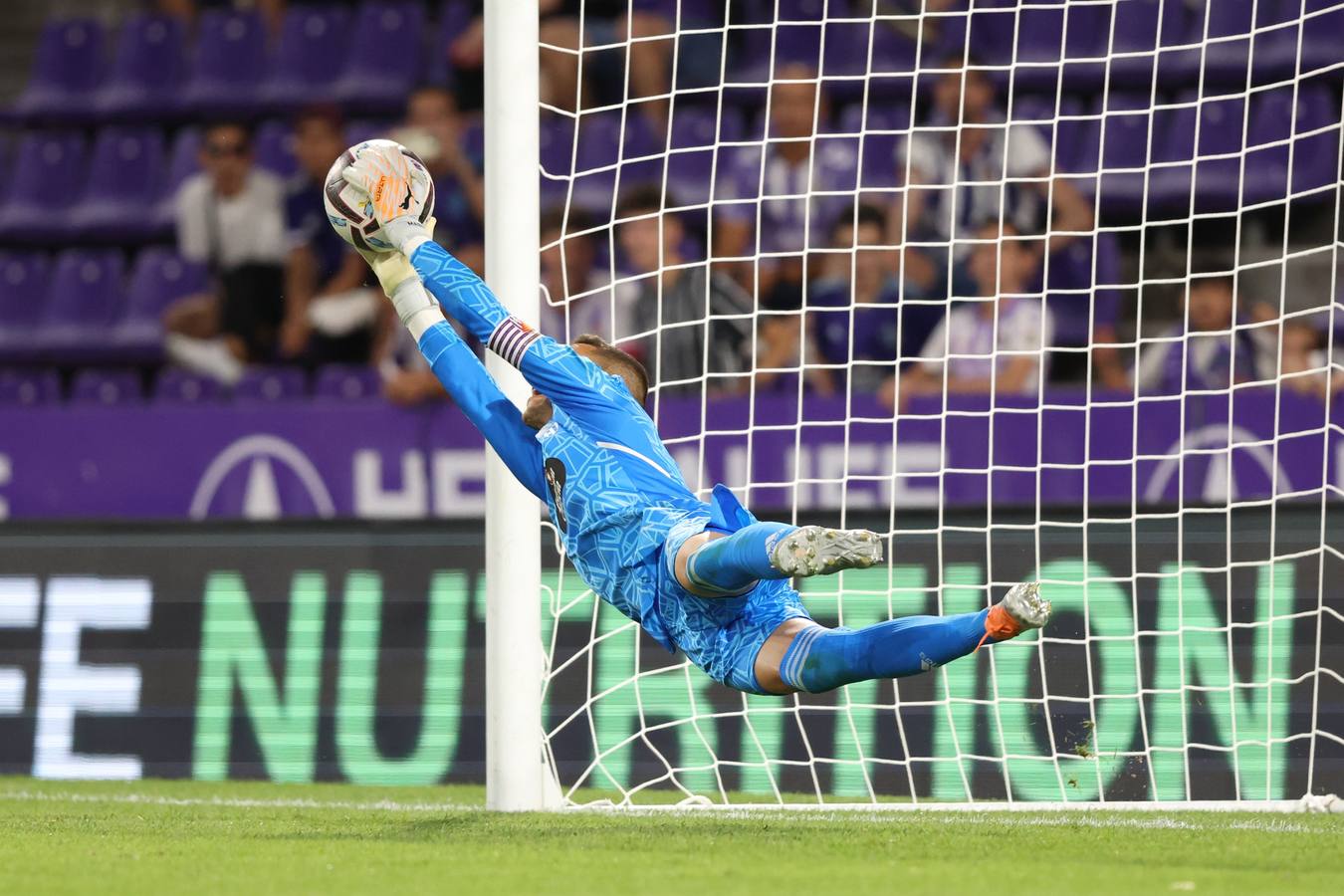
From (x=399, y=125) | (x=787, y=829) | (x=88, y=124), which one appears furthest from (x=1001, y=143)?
(x=88, y=124)

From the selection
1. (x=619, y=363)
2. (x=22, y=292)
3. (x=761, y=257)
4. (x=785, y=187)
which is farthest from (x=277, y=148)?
(x=619, y=363)

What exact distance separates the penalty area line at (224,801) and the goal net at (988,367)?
1.99ft

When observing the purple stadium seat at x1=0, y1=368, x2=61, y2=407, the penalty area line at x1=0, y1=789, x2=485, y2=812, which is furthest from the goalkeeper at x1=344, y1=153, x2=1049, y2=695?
the purple stadium seat at x1=0, y1=368, x2=61, y2=407

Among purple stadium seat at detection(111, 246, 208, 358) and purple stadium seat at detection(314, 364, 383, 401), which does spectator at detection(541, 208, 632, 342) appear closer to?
purple stadium seat at detection(314, 364, 383, 401)

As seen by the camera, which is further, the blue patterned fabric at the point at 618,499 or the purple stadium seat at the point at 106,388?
the purple stadium seat at the point at 106,388

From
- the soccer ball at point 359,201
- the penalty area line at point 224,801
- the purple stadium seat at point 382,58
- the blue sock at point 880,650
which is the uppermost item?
the purple stadium seat at point 382,58

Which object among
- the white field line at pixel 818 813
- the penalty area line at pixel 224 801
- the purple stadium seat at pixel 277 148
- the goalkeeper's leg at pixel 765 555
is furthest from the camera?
the purple stadium seat at pixel 277 148

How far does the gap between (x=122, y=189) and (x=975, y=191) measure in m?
5.03

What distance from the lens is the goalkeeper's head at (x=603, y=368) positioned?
5.48 m

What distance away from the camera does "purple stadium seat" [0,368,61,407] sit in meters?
10.2

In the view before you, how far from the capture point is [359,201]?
549 centimetres

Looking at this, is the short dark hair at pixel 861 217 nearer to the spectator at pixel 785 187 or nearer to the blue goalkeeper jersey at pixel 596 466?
the spectator at pixel 785 187

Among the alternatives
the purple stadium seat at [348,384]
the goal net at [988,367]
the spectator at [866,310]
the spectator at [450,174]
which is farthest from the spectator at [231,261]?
the spectator at [866,310]

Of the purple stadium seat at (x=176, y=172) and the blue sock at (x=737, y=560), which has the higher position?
the purple stadium seat at (x=176, y=172)
